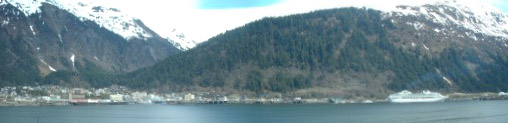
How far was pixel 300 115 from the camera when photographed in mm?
133500

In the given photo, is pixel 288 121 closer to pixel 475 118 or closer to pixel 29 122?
pixel 475 118

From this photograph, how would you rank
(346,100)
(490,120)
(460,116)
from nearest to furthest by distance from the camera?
(490,120) < (460,116) < (346,100)

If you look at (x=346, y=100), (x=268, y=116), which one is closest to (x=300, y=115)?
(x=268, y=116)

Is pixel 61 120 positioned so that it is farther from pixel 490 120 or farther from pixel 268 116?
pixel 490 120

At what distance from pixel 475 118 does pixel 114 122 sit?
173 feet

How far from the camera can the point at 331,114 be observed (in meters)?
136

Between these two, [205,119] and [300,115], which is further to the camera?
[300,115]

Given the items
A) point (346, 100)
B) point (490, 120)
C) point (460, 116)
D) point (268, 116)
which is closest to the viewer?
point (490, 120)

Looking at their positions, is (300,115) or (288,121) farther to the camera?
(300,115)

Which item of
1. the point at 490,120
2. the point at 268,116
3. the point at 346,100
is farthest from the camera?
the point at 346,100

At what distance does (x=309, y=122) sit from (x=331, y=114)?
20941 mm

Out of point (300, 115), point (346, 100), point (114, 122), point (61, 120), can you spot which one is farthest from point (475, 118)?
point (346, 100)

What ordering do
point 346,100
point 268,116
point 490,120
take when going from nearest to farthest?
1. point 490,120
2. point 268,116
3. point 346,100

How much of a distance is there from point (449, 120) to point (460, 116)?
Answer: 32.3ft
